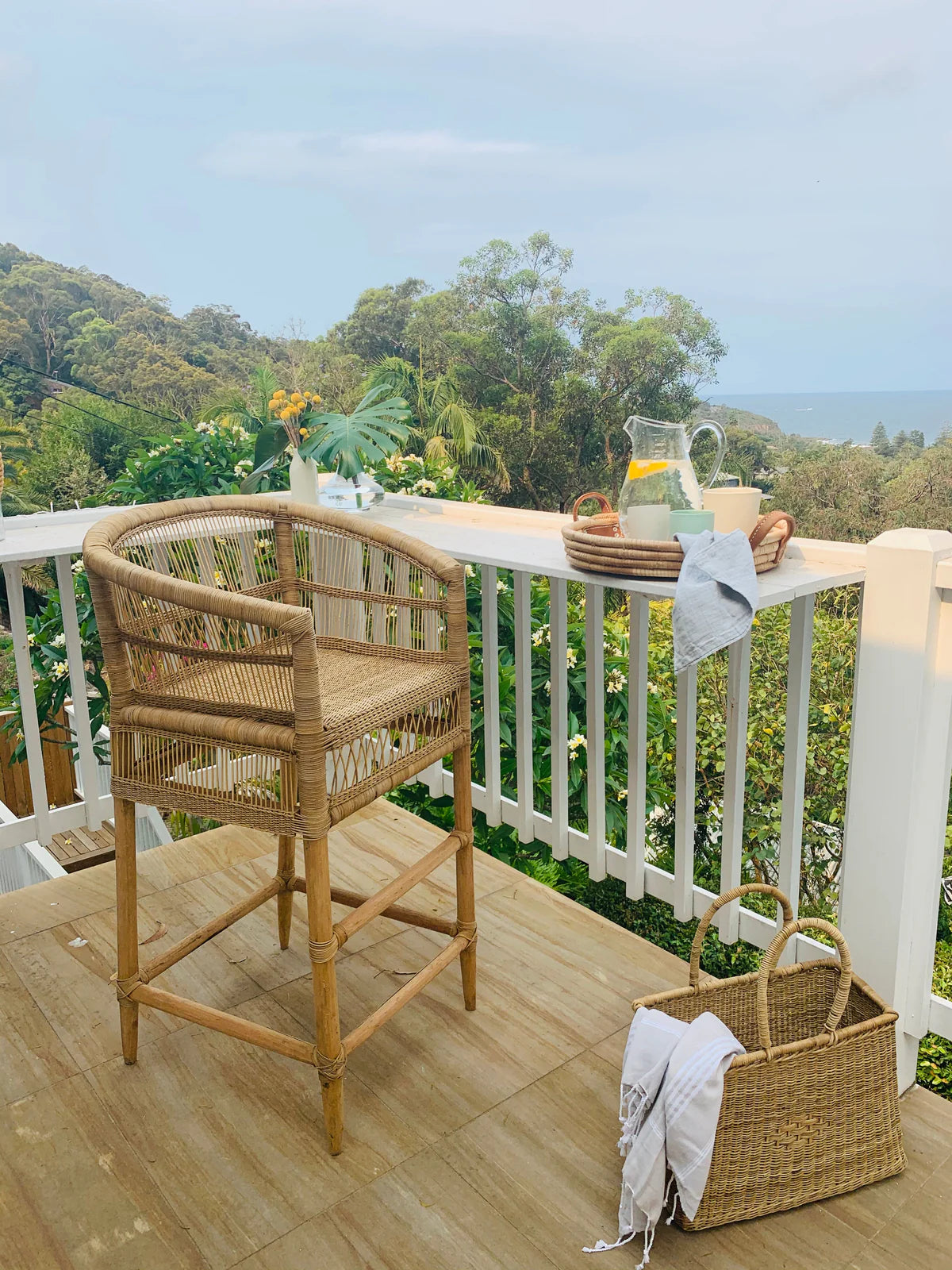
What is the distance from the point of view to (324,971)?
4.07 feet

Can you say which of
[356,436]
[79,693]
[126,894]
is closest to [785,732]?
[126,894]

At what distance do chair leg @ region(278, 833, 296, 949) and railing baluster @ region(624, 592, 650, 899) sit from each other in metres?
0.61

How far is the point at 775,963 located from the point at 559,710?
2.84 ft

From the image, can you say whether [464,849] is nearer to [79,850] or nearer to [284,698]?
[284,698]

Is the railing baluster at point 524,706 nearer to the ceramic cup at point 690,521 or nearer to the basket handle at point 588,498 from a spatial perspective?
the basket handle at point 588,498

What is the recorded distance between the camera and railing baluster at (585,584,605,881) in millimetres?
1847

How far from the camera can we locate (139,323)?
60.7ft

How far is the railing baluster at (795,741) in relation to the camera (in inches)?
60.0

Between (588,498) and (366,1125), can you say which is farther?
(588,498)

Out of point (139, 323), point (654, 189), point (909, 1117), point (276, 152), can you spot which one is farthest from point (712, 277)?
point (909, 1117)

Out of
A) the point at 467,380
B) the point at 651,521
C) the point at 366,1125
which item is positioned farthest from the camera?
the point at 467,380

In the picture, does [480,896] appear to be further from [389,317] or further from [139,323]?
[389,317]

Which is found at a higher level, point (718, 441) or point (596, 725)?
point (718, 441)

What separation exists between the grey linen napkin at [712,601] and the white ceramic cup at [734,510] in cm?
14
